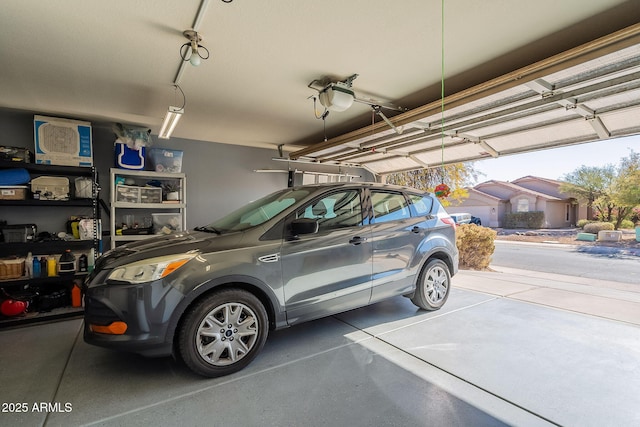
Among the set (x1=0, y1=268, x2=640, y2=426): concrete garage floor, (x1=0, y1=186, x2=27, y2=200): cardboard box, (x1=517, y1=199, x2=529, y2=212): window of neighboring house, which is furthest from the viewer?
(x1=517, y1=199, x2=529, y2=212): window of neighboring house

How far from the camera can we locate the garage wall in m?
4.71

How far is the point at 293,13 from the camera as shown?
2098 mm

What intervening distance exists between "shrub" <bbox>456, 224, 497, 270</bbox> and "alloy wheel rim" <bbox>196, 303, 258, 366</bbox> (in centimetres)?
640

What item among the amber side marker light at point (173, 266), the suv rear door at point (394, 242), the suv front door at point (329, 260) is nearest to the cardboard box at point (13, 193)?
the amber side marker light at point (173, 266)

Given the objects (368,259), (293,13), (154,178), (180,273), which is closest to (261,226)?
(180,273)

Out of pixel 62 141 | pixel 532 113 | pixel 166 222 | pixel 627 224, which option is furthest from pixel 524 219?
pixel 62 141

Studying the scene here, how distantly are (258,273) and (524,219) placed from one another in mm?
14128

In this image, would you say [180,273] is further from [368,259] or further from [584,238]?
[584,238]

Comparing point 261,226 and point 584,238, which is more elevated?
point 261,226

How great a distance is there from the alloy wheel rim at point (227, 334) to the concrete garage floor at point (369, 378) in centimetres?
16

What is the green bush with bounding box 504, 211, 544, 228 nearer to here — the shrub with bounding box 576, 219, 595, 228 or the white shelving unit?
the shrub with bounding box 576, 219, 595, 228

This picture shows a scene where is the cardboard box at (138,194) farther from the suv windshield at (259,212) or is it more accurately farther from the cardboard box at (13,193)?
the suv windshield at (259,212)

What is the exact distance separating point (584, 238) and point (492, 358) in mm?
8962

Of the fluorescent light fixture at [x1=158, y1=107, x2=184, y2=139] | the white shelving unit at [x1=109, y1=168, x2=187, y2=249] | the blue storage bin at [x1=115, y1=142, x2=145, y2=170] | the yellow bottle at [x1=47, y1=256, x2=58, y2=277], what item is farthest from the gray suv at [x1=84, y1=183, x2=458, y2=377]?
the blue storage bin at [x1=115, y1=142, x2=145, y2=170]
